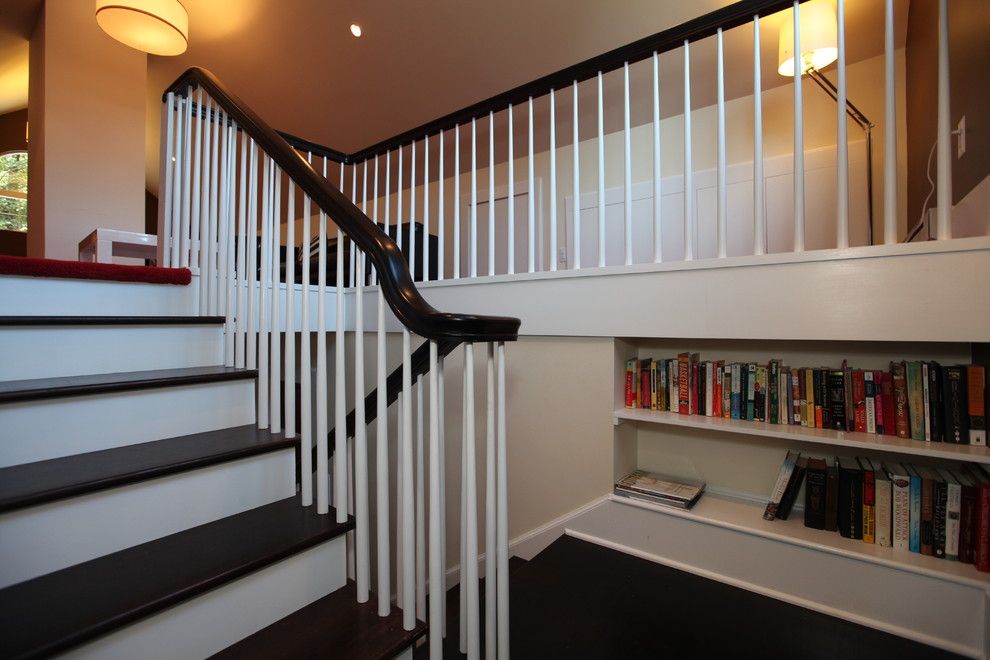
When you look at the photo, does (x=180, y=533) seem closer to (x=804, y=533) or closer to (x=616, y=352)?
(x=616, y=352)

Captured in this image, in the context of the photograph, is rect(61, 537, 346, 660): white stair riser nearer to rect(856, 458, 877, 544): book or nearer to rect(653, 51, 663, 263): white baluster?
rect(653, 51, 663, 263): white baluster

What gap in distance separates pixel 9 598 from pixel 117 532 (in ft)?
0.60

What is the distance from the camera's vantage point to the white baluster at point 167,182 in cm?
192

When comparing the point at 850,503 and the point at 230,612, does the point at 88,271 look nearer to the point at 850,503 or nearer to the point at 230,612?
the point at 230,612

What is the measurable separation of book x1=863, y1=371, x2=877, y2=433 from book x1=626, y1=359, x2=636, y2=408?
80 centimetres

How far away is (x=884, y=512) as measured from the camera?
4.70ft

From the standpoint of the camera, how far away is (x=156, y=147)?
229 inches

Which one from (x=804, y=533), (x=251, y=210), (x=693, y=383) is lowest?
(x=804, y=533)

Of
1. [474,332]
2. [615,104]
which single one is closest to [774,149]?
[615,104]

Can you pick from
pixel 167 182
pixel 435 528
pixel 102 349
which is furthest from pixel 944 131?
→ pixel 167 182

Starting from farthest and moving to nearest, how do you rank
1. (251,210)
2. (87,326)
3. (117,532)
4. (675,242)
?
1. (675,242)
2. (251,210)
3. (87,326)
4. (117,532)

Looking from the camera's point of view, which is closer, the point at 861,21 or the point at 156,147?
the point at 861,21

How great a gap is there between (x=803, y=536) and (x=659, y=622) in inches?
24.4

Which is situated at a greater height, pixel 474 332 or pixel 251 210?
pixel 251 210
